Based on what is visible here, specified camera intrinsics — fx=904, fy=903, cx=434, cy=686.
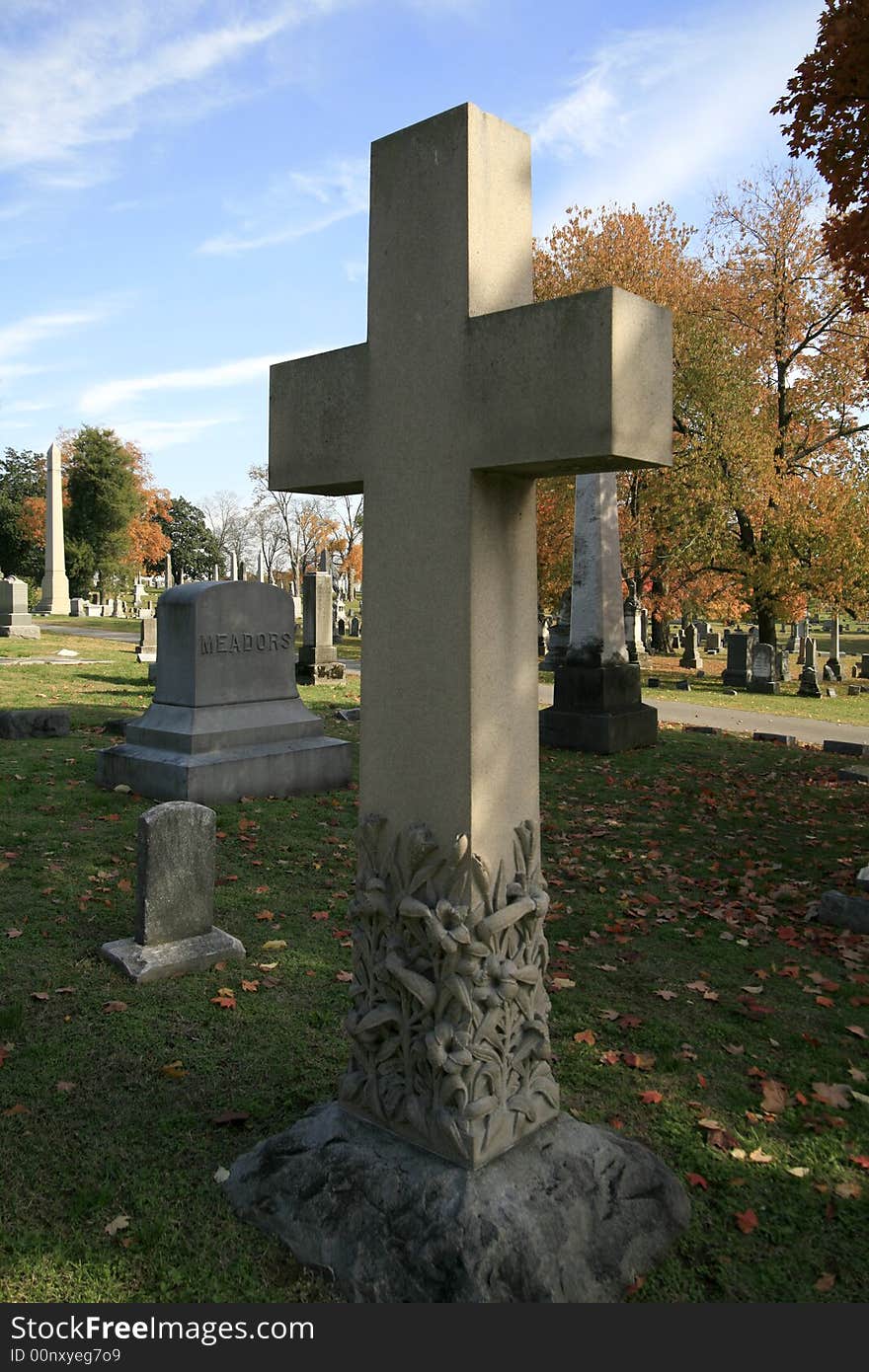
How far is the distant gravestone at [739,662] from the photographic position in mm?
23672

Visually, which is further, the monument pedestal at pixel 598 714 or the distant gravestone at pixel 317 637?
the distant gravestone at pixel 317 637

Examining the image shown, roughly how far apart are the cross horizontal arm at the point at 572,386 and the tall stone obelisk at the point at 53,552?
135 ft

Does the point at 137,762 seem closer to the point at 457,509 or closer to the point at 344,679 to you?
the point at 457,509

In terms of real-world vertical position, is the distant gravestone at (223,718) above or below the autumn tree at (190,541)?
below

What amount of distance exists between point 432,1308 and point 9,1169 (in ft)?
5.19

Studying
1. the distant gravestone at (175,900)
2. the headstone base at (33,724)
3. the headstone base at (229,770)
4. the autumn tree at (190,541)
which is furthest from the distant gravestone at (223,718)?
the autumn tree at (190,541)

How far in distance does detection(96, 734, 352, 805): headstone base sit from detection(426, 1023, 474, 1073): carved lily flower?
5.72 metres

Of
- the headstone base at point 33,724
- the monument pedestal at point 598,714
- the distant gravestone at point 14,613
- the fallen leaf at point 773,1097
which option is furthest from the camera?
the distant gravestone at point 14,613

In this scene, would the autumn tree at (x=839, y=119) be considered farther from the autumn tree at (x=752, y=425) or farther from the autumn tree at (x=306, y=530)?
the autumn tree at (x=306, y=530)

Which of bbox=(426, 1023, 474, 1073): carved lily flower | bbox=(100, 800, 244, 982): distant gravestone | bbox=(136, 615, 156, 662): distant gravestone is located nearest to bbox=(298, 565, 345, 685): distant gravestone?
bbox=(136, 615, 156, 662): distant gravestone

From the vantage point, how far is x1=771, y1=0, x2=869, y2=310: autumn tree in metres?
7.73

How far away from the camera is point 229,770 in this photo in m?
8.26

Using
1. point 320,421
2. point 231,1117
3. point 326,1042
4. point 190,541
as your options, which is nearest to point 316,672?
point 326,1042

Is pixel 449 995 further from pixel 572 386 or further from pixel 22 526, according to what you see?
pixel 22 526
